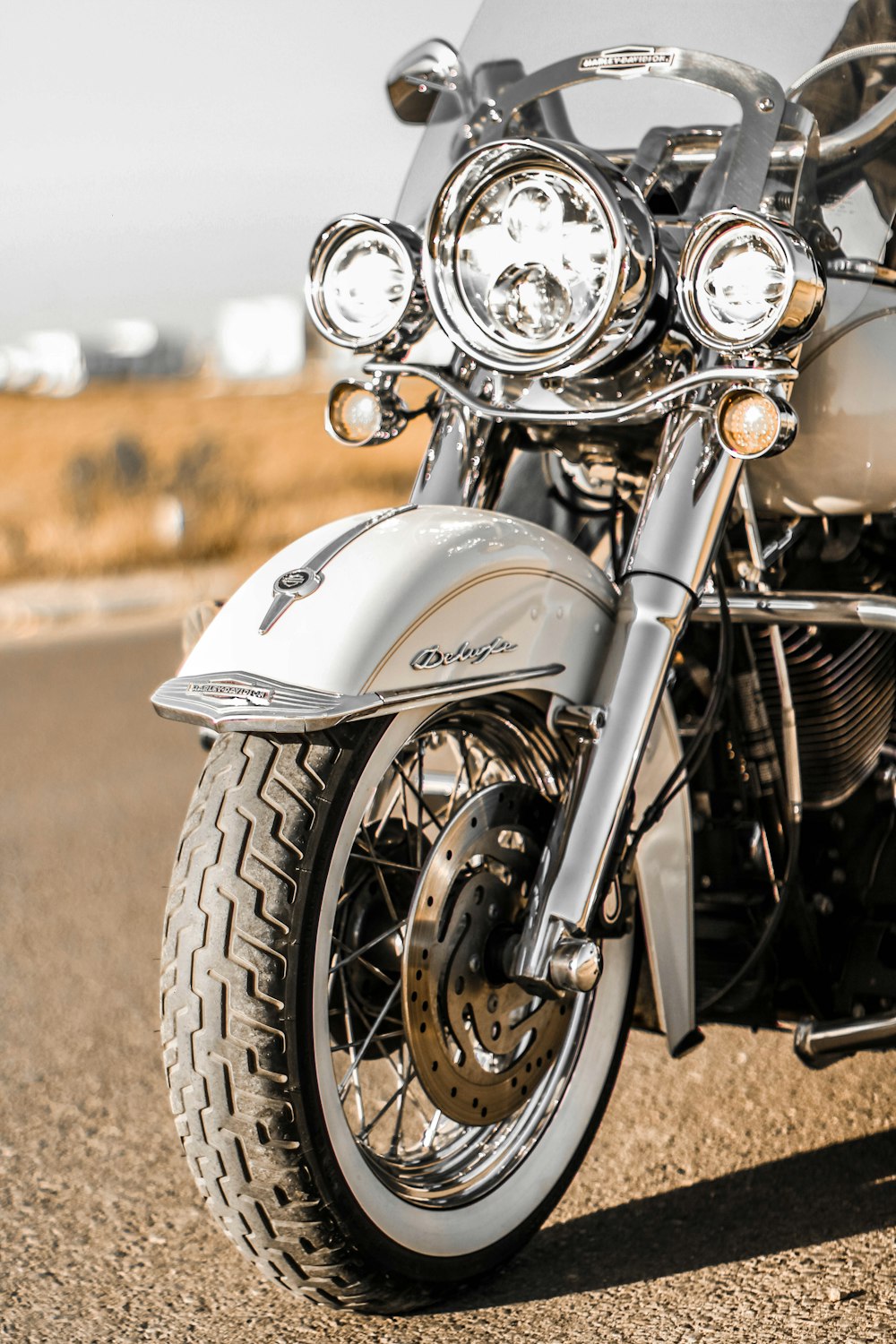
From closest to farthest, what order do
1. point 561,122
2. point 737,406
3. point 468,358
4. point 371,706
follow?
point 371,706
point 737,406
point 468,358
point 561,122

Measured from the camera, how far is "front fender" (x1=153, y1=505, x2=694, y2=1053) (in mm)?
2045

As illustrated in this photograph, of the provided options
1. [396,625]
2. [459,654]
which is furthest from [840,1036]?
[396,625]

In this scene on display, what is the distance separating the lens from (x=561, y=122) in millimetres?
2748

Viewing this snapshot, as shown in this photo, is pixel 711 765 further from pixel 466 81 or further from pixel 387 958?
pixel 466 81

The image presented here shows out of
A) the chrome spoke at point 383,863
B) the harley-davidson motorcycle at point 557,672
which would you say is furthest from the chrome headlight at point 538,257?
the chrome spoke at point 383,863

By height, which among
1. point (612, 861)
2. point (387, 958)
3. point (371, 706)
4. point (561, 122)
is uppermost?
point (561, 122)

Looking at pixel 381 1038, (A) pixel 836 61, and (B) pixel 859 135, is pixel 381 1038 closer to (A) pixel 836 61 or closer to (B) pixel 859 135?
(B) pixel 859 135

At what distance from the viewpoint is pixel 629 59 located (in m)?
2.59

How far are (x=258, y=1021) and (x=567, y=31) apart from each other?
6.00 ft

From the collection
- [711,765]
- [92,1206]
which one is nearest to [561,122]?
[711,765]

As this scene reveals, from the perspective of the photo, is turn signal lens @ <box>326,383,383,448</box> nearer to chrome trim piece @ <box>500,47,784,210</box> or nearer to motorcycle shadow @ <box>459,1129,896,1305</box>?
chrome trim piece @ <box>500,47,784,210</box>

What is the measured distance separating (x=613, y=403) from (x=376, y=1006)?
3.24ft

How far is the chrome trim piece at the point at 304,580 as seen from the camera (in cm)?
214

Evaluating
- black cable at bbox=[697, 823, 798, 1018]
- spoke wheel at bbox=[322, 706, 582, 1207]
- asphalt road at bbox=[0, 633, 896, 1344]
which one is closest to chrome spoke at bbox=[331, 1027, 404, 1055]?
spoke wheel at bbox=[322, 706, 582, 1207]
